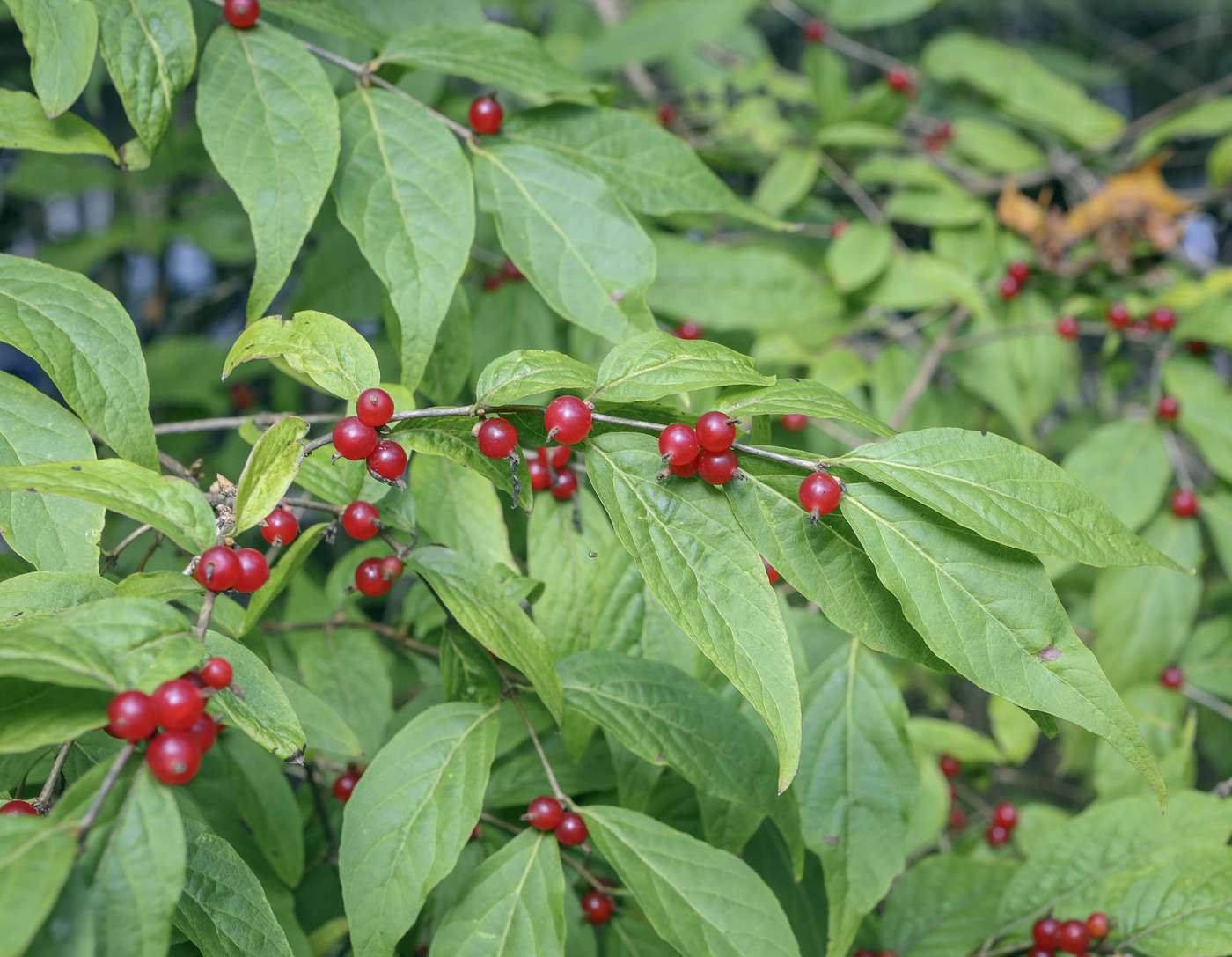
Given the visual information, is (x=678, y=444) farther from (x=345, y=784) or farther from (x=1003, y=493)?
(x=345, y=784)

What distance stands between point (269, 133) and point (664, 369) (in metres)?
0.79

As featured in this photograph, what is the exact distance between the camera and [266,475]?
3.25 feet

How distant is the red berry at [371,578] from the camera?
4.16 ft

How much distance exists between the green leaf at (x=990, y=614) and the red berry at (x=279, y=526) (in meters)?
0.70

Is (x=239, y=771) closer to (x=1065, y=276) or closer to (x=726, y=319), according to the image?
(x=726, y=319)

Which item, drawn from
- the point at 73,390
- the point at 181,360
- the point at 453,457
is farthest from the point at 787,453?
the point at 181,360

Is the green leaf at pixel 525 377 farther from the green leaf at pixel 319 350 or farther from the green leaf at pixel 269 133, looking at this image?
the green leaf at pixel 269 133

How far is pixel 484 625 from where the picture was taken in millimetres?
1076

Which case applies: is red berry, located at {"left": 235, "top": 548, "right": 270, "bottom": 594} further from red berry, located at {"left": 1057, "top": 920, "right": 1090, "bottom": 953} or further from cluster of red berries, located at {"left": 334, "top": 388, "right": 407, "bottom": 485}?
red berry, located at {"left": 1057, "top": 920, "right": 1090, "bottom": 953}

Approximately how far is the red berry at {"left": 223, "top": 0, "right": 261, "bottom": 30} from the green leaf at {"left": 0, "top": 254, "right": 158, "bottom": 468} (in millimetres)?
549

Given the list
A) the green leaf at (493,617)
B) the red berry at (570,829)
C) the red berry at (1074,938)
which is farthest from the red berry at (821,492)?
the red berry at (1074,938)

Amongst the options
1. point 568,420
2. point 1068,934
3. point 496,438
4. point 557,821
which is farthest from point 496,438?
point 1068,934

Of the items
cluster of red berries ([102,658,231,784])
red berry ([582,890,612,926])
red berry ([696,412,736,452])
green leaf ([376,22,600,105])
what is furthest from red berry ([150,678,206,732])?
green leaf ([376,22,600,105])

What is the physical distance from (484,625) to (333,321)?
44cm
